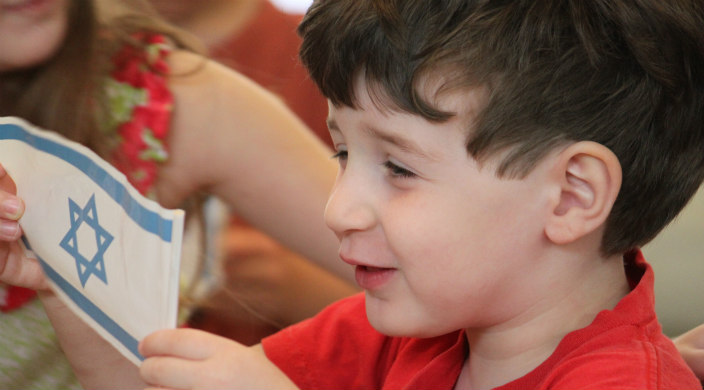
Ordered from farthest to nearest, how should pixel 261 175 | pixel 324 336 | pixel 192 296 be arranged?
pixel 261 175 → pixel 192 296 → pixel 324 336

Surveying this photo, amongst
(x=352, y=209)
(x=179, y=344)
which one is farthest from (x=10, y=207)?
(x=352, y=209)

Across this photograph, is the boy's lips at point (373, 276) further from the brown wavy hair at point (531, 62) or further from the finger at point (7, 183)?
the finger at point (7, 183)

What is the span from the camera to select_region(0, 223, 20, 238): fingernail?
85 cm

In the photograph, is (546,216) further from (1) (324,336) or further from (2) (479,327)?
(1) (324,336)

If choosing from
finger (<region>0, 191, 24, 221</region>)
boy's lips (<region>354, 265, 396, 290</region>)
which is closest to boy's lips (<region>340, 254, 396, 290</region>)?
boy's lips (<region>354, 265, 396, 290</region>)

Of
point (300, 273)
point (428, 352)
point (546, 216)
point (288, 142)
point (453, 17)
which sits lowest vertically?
point (300, 273)

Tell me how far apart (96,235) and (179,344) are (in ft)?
0.40

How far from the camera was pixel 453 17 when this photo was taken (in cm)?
75

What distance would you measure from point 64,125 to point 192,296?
0.88ft

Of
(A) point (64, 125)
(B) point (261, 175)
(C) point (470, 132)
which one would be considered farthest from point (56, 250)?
(B) point (261, 175)

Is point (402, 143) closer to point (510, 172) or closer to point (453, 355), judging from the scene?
point (510, 172)

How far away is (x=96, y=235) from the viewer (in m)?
0.77

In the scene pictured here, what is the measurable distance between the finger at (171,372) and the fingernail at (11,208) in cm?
21

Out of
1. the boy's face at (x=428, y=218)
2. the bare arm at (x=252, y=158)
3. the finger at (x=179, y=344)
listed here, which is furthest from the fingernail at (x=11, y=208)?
the bare arm at (x=252, y=158)
